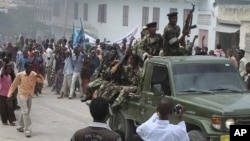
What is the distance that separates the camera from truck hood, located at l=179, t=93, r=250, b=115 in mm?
8711

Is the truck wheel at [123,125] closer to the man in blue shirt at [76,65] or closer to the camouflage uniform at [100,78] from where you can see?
the camouflage uniform at [100,78]

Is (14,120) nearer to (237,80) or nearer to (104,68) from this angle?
(104,68)

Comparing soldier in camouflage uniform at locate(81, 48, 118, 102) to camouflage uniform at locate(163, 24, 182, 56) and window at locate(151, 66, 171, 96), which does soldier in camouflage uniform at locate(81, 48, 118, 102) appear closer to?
camouflage uniform at locate(163, 24, 182, 56)

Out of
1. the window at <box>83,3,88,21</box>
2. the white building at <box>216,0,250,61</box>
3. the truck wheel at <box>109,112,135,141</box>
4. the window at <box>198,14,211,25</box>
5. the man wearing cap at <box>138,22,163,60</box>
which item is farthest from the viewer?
the window at <box>83,3,88,21</box>

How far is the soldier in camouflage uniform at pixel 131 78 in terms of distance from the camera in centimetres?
1113

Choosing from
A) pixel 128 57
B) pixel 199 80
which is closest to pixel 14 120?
pixel 128 57

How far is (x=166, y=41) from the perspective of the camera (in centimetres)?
1127

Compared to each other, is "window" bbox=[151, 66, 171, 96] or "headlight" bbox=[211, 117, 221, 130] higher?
"window" bbox=[151, 66, 171, 96]

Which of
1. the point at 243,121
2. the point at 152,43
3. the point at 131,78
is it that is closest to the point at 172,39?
the point at 152,43

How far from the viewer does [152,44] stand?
11531mm

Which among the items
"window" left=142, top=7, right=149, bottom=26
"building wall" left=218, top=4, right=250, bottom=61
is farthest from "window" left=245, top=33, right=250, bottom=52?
"window" left=142, top=7, right=149, bottom=26

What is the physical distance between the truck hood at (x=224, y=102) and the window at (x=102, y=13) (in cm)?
3588

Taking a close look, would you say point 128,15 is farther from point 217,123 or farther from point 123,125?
point 217,123

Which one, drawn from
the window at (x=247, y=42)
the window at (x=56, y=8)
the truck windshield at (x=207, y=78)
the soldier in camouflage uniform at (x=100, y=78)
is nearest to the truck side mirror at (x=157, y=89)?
the truck windshield at (x=207, y=78)
